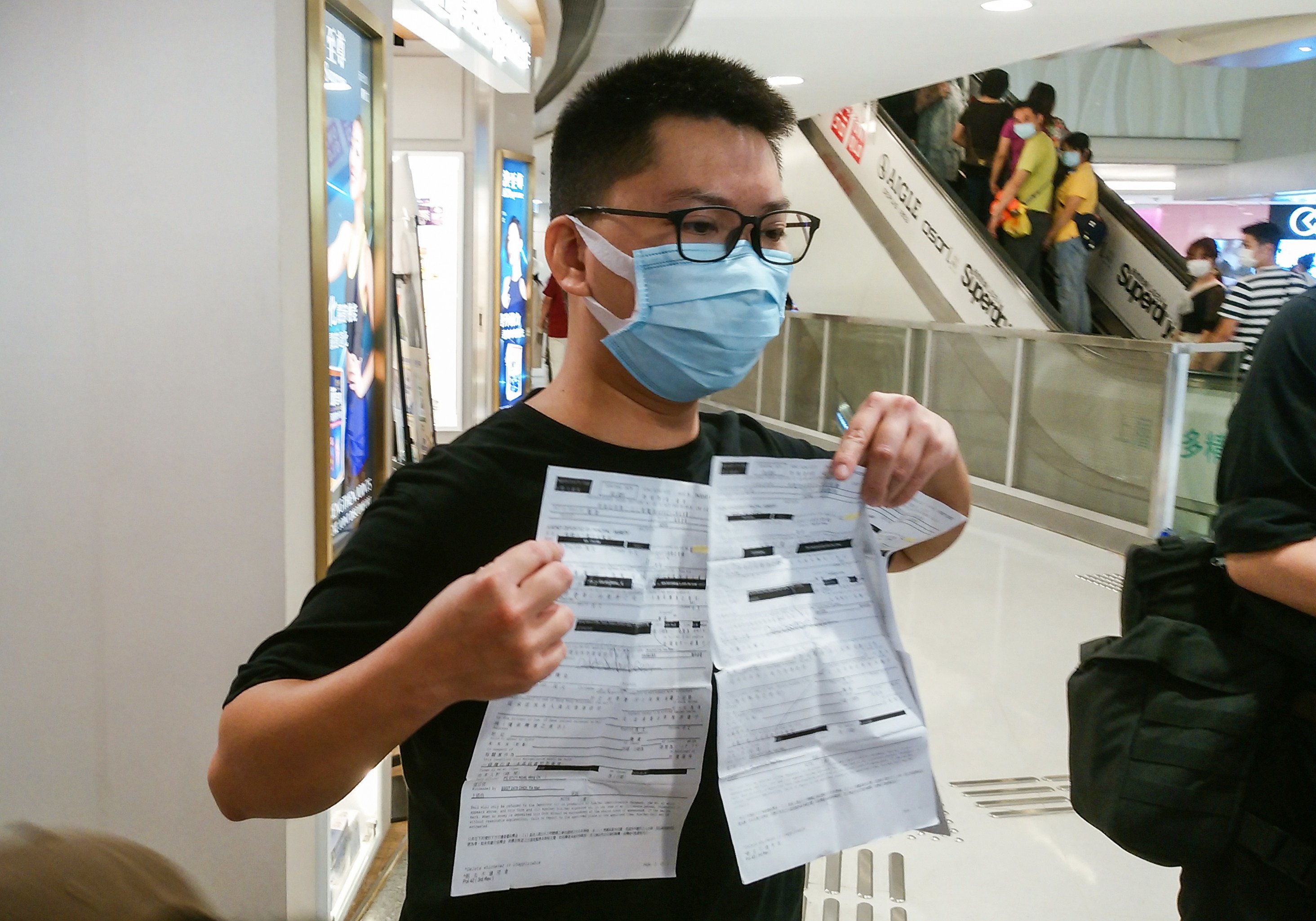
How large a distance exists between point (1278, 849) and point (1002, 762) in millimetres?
2622

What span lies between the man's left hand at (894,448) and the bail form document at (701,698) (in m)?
0.03

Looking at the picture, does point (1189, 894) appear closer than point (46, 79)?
Yes

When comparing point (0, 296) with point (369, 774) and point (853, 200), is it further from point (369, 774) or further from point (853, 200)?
point (853, 200)

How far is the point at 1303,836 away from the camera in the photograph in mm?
1410

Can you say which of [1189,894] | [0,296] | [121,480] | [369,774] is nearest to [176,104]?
[0,296]

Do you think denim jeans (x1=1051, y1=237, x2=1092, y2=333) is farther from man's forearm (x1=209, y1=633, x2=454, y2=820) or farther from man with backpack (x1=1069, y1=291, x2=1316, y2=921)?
man's forearm (x1=209, y1=633, x2=454, y2=820)

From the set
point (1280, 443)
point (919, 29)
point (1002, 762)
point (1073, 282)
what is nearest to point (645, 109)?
point (1280, 443)

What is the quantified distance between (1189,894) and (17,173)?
240 centimetres

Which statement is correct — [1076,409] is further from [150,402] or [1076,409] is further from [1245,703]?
[150,402]

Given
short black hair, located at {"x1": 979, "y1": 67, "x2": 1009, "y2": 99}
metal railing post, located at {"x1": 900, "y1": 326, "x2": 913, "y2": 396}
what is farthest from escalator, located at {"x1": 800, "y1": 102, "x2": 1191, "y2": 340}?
metal railing post, located at {"x1": 900, "y1": 326, "x2": 913, "y2": 396}

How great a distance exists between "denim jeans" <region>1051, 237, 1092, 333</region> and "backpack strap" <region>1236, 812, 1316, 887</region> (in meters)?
9.51

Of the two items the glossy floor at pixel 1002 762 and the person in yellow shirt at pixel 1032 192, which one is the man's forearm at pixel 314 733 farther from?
the person in yellow shirt at pixel 1032 192

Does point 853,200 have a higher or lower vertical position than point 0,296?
higher

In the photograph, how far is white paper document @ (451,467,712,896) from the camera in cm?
94
